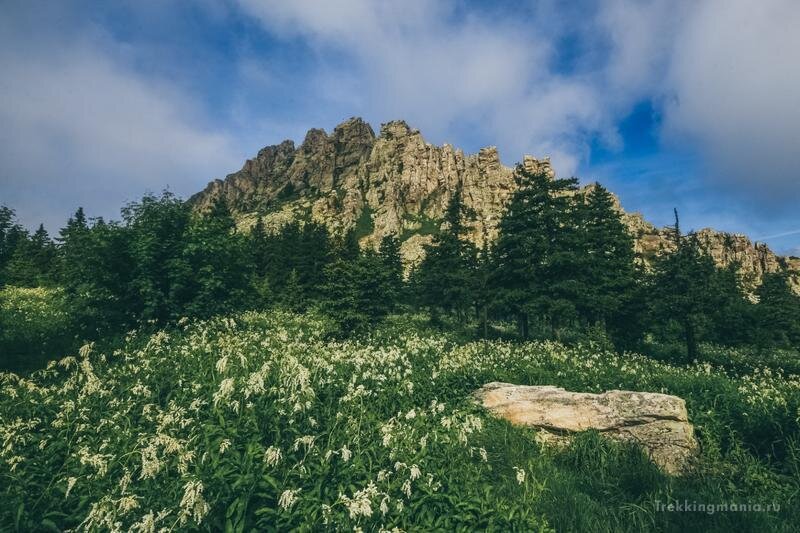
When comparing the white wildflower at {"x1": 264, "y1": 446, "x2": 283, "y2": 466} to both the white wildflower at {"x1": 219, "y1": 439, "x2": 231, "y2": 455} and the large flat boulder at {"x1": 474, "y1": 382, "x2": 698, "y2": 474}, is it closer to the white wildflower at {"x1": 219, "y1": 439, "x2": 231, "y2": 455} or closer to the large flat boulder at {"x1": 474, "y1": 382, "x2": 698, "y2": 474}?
the white wildflower at {"x1": 219, "y1": 439, "x2": 231, "y2": 455}

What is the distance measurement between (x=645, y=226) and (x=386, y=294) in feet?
651

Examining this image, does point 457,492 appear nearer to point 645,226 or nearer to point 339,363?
point 339,363

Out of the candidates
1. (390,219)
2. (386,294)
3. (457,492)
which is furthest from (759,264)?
(457,492)

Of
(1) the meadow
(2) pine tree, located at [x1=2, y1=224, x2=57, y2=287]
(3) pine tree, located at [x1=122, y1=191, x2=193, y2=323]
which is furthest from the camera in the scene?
(2) pine tree, located at [x1=2, y1=224, x2=57, y2=287]

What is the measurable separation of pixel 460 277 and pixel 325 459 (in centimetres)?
3038

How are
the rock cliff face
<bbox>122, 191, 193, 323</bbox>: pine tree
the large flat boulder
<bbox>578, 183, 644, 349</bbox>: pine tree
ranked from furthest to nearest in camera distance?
1. the rock cliff face
2. <bbox>578, 183, 644, 349</bbox>: pine tree
3. <bbox>122, 191, 193, 323</bbox>: pine tree
4. the large flat boulder

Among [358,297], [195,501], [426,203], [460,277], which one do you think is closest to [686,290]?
[460,277]

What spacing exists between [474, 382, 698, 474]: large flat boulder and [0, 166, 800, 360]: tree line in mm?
12134

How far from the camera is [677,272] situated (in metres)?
25.5

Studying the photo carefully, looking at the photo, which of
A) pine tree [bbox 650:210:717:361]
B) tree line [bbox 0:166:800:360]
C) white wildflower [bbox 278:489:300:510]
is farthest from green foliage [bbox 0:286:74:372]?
pine tree [bbox 650:210:717:361]

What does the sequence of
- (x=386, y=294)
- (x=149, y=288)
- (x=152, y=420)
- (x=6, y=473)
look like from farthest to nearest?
(x=386, y=294) → (x=149, y=288) → (x=152, y=420) → (x=6, y=473)

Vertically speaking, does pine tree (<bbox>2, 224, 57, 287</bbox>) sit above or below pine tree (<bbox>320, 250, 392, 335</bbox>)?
above

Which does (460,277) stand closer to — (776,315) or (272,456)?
(776,315)

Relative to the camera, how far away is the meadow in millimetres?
4266
